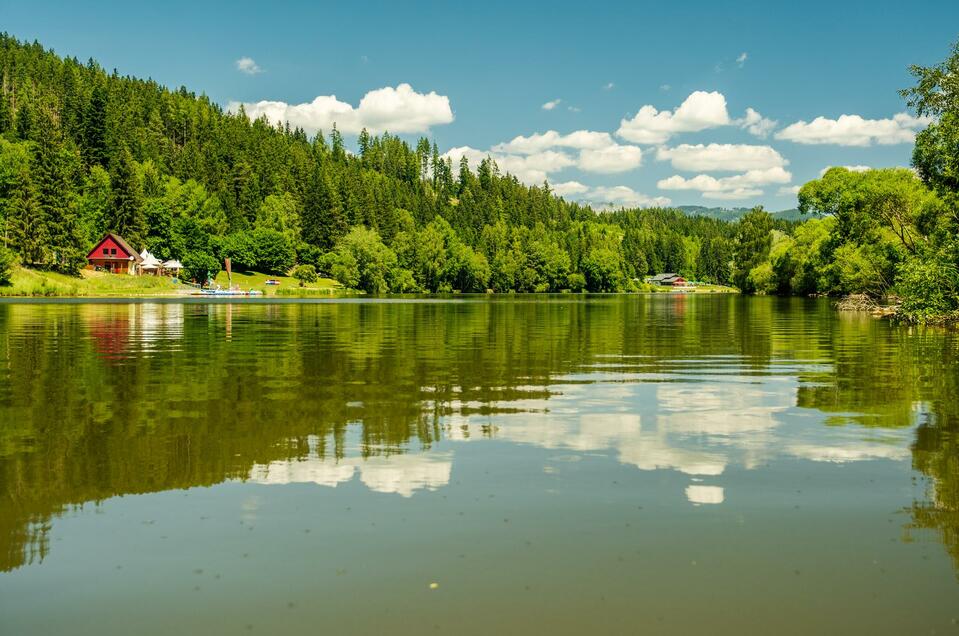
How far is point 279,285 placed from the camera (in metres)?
162

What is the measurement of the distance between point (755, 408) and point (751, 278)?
162 meters

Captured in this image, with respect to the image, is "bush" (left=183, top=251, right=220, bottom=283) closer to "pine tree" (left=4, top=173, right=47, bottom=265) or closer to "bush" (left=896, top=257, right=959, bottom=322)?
"pine tree" (left=4, top=173, right=47, bottom=265)

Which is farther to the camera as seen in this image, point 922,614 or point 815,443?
point 815,443

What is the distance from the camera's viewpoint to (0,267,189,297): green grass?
109125 mm

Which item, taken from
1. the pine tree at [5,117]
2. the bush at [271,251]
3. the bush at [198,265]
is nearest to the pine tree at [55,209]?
the bush at [198,265]

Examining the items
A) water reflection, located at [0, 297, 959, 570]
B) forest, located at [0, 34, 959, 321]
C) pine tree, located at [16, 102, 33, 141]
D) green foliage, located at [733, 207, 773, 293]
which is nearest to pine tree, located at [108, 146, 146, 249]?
forest, located at [0, 34, 959, 321]

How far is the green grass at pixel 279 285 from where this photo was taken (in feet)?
503

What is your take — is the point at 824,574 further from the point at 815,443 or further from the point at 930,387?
the point at 930,387

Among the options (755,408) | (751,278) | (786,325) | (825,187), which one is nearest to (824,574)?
(755,408)

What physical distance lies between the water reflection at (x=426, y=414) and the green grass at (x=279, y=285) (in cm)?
11917

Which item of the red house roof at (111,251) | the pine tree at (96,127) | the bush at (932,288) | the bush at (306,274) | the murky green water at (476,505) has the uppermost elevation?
the pine tree at (96,127)

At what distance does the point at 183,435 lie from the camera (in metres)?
14.5

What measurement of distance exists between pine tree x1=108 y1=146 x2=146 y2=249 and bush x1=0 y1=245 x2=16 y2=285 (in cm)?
4449

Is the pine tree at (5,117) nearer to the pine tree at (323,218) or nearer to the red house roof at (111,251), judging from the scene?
the red house roof at (111,251)
